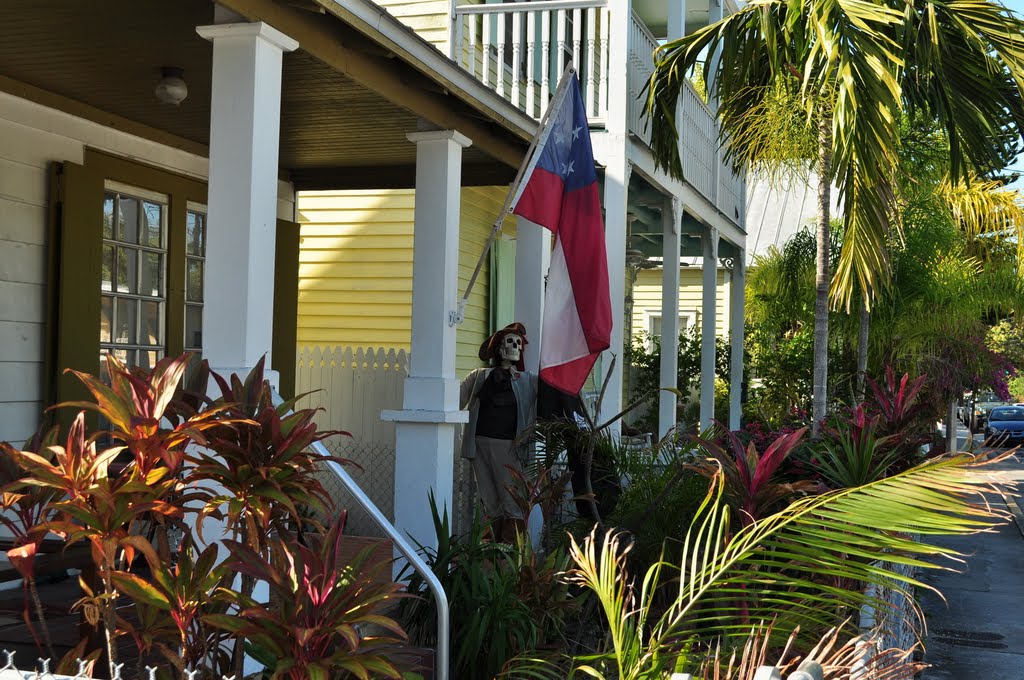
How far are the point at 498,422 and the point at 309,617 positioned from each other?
508cm

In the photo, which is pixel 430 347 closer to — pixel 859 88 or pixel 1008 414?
pixel 859 88

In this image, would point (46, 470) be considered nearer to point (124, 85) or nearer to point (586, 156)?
point (124, 85)

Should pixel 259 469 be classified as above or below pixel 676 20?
below

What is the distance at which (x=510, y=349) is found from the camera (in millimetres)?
8172

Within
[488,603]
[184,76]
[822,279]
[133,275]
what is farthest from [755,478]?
[822,279]

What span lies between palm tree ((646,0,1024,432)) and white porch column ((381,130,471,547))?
9.05 ft

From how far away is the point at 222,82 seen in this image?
498 cm

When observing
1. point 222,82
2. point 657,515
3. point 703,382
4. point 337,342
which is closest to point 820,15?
point 657,515

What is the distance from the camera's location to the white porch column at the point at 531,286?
9133 millimetres

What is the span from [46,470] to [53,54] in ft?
11.7

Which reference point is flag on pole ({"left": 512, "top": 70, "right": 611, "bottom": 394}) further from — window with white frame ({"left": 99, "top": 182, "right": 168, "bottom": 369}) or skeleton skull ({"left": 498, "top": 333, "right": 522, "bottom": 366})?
window with white frame ({"left": 99, "top": 182, "right": 168, "bottom": 369})

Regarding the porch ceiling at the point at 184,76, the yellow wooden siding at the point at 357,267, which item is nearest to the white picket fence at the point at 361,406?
the yellow wooden siding at the point at 357,267

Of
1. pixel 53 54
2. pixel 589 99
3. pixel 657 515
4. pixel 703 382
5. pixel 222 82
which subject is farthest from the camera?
pixel 703 382

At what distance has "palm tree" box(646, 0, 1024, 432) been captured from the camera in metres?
7.63
